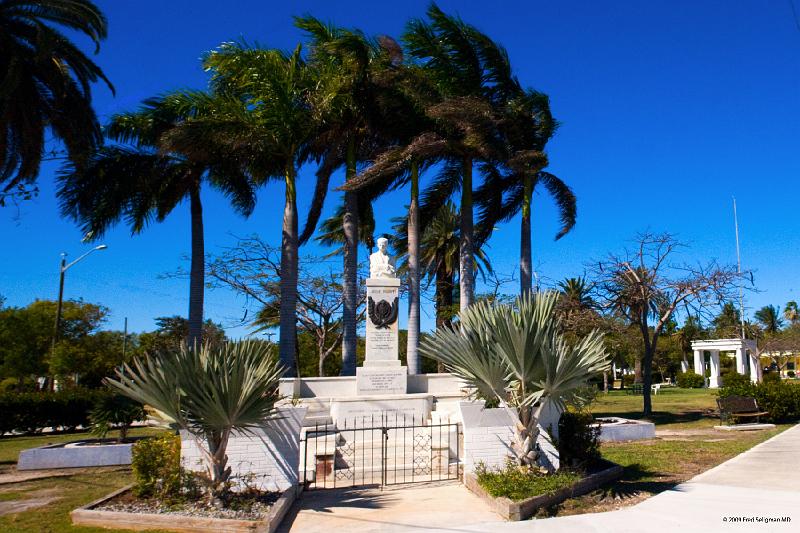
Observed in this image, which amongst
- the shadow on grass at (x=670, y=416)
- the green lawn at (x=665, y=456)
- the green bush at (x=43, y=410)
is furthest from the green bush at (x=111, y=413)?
the shadow on grass at (x=670, y=416)

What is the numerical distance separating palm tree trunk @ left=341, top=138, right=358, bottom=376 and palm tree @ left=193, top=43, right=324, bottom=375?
5.38ft

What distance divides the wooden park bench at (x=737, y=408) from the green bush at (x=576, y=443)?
32.2ft

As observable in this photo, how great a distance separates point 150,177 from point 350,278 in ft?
24.5

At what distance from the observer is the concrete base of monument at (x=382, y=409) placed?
14570mm

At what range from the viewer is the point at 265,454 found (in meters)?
9.09

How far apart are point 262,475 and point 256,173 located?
43.3 ft

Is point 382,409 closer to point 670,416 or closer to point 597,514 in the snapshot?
point 597,514

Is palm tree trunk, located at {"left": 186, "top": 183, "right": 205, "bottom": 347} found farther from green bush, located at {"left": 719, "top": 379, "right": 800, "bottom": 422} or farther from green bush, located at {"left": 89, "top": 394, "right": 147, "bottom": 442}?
green bush, located at {"left": 719, "top": 379, "right": 800, "bottom": 422}

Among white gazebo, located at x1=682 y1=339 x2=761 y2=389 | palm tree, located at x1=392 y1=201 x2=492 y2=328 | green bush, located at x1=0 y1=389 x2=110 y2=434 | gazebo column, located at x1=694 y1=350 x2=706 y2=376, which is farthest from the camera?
gazebo column, located at x1=694 y1=350 x2=706 y2=376

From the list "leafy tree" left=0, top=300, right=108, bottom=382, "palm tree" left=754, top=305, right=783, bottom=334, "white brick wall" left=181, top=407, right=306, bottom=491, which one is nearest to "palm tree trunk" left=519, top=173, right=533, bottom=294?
"white brick wall" left=181, top=407, right=306, bottom=491

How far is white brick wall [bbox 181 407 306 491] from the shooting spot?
8.91m

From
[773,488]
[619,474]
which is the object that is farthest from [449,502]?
[773,488]

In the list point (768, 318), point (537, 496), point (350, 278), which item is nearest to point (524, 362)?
point (537, 496)

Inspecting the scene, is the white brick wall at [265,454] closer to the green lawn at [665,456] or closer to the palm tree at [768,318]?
the green lawn at [665,456]
